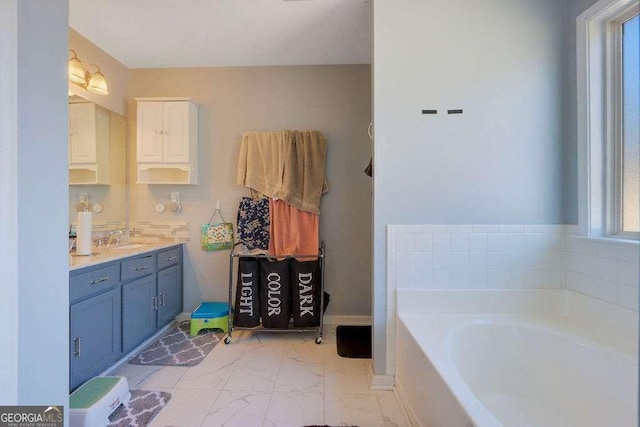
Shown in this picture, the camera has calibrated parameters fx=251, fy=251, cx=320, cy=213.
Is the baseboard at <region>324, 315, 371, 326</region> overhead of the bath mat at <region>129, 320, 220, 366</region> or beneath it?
overhead

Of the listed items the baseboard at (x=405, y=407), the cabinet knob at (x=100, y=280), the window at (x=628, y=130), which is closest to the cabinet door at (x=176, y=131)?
the cabinet knob at (x=100, y=280)

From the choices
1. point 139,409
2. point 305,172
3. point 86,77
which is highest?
point 86,77

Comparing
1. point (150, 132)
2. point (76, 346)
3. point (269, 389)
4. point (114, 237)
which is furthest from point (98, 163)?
point (269, 389)

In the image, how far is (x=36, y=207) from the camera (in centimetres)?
83

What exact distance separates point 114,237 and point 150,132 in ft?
3.39

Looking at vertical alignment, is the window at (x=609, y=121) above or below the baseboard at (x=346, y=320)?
above

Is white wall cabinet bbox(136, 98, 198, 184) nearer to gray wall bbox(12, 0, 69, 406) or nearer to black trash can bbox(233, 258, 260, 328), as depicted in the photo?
black trash can bbox(233, 258, 260, 328)

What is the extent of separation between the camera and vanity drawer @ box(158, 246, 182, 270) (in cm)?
217

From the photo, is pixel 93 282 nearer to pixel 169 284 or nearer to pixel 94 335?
pixel 94 335

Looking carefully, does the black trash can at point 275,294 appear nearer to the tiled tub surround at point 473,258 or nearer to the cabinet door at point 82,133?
the tiled tub surround at point 473,258

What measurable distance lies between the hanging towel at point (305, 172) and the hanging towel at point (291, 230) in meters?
0.08

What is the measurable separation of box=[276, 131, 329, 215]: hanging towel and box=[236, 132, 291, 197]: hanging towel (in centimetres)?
7

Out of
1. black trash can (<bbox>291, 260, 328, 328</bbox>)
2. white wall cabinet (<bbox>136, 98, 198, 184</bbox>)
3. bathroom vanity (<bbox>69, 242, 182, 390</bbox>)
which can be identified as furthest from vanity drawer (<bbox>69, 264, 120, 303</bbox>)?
black trash can (<bbox>291, 260, 328, 328</bbox>)

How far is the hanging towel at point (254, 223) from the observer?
2352 mm
